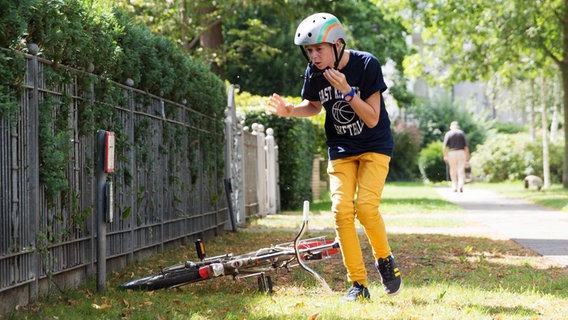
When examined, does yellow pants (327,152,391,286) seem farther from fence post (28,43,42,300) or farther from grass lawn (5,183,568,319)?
fence post (28,43,42,300)

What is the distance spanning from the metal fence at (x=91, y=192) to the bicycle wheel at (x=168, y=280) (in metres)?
0.55

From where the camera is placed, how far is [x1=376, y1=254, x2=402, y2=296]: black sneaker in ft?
22.2

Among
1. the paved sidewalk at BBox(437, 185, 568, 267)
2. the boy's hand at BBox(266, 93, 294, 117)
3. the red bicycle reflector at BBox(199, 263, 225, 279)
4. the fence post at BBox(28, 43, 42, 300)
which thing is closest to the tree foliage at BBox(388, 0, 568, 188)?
the paved sidewalk at BBox(437, 185, 568, 267)

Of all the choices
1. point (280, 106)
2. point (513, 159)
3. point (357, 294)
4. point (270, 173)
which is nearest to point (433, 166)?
point (513, 159)

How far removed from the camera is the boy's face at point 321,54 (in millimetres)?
6668

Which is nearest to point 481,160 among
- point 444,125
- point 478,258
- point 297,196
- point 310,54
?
point 444,125

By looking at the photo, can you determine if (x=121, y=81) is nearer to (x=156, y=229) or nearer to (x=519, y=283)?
(x=156, y=229)

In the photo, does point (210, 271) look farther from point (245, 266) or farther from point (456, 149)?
point (456, 149)

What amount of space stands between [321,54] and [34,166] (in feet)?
6.60

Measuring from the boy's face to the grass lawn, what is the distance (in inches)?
61.5

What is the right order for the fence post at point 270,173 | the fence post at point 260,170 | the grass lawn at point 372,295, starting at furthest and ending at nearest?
the fence post at point 270,173
the fence post at point 260,170
the grass lawn at point 372,295

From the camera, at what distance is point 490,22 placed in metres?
28.2

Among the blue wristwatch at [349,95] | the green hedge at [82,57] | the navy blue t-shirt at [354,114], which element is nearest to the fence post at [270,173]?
the green hedge at [82,57]

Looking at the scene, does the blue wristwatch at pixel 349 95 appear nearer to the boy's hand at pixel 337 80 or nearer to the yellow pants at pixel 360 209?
the boy's hand at pixel 337 80
